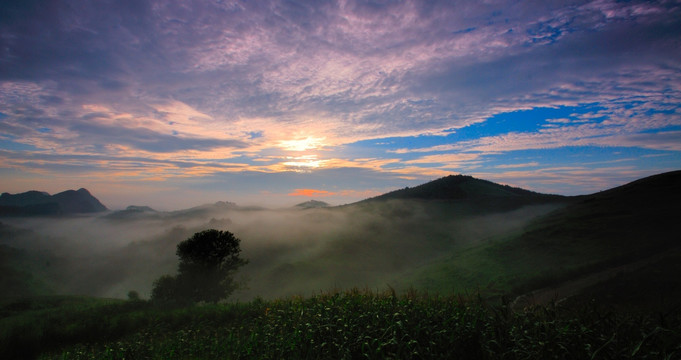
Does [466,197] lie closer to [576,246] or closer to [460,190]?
[460,190]

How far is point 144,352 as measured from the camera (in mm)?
12898

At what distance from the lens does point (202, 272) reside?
5422cm

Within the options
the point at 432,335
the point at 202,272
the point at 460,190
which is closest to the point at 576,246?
the point at 432,335

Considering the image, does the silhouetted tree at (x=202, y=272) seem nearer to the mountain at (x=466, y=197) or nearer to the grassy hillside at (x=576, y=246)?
the grassy hillside at (x=576, y=246)

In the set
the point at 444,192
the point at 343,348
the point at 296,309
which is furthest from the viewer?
the point at 444,192

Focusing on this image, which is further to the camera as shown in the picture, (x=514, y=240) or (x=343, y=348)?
(x=514, y=240)

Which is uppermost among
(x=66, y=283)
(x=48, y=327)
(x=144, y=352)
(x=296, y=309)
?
(x=296, y=309)

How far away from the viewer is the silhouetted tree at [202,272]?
54.0m

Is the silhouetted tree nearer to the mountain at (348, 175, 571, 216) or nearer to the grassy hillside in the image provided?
the grassy hillside

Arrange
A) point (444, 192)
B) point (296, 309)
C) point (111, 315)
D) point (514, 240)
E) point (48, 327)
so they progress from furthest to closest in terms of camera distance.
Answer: point (444, 192) < point (514, 240) < point (111, 315) < point (48, 327) < point (296, 309)

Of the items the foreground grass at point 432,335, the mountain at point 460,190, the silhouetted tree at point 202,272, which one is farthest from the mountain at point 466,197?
the foreground grass at point 432,335

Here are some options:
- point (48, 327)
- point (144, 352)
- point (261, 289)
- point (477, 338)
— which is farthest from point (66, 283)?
point (477, 338)

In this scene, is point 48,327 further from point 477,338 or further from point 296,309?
point 477,338

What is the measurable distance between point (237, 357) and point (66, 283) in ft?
615
